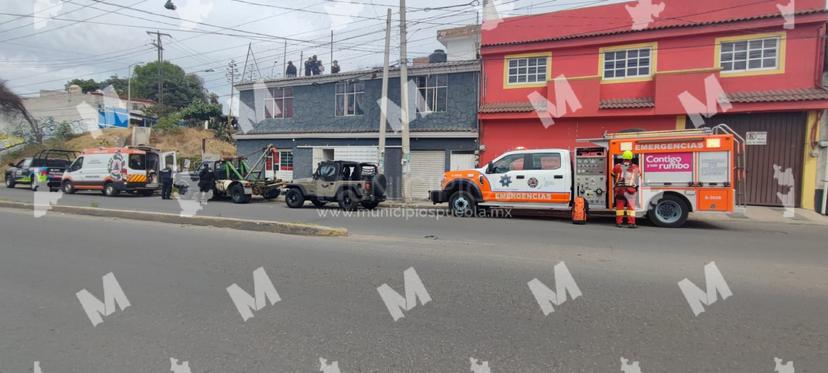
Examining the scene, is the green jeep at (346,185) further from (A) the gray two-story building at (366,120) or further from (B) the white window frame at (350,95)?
(B) the white window frame at (350,95)

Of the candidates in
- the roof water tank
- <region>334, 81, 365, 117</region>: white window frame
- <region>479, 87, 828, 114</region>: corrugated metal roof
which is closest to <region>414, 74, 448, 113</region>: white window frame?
<region>479, 87, 828, 114</region>: corrugated metal roof

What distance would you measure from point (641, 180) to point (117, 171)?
20.9 meters

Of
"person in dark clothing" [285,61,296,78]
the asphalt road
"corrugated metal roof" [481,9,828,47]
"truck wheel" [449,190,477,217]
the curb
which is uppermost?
"person in dark clothing" [285,61,296,78]

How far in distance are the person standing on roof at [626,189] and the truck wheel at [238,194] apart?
13287 mm

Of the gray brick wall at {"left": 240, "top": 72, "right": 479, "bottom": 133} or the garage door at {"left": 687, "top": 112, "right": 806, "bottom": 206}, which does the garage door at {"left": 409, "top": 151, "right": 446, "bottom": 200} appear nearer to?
the gray brick wall at {"left": 240, "top": 72, "right": 479, "bottom": 133}

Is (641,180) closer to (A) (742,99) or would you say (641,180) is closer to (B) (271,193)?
(A) (742,99)

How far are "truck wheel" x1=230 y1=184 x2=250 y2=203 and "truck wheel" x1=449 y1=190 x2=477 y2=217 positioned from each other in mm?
8947

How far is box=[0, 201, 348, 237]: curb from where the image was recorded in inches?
348

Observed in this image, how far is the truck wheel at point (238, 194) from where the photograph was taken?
17.8 meters

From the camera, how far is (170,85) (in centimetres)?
6106

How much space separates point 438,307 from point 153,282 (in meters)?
3.53

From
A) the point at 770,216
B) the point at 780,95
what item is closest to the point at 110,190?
the point at 770,216

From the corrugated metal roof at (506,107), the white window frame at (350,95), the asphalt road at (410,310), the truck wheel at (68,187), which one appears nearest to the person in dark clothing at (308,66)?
the white window frame at (350,95)

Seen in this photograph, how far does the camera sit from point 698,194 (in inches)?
426
